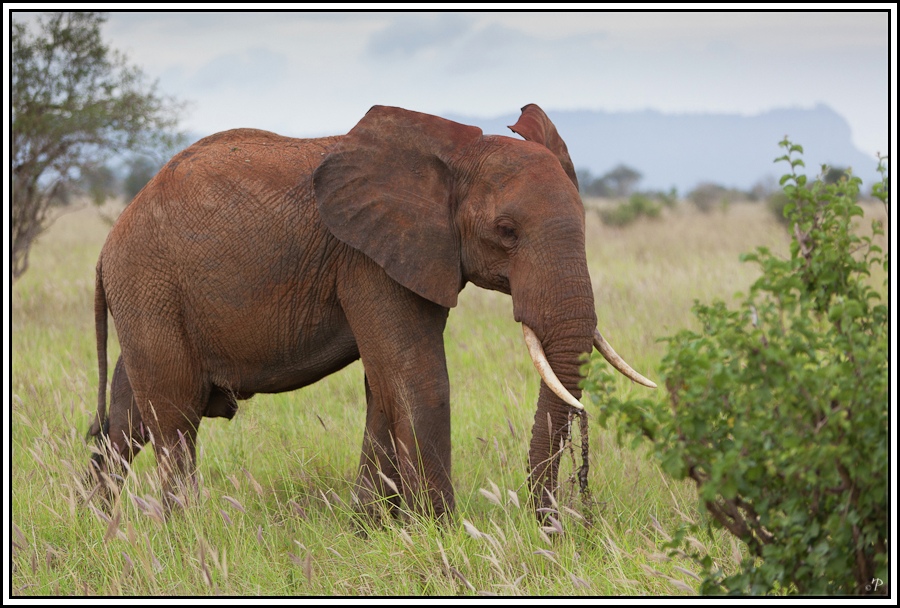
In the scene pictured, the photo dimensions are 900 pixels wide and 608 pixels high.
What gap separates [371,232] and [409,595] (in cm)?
162

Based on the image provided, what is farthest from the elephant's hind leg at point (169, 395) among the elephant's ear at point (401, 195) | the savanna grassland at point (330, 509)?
the elephant's ear at point (401, 195)

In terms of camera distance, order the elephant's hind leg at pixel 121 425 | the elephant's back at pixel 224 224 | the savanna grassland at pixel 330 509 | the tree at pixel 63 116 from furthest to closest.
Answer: the tree at pixel 63 116 < the elephant's hind leg at pixel 121 425 < the elephant's back at pixel 224 224 < the savanna grassland at pixel 330 509

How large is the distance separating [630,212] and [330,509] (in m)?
21.7

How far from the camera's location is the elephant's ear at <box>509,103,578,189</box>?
4.91 metres

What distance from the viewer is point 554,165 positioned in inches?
182

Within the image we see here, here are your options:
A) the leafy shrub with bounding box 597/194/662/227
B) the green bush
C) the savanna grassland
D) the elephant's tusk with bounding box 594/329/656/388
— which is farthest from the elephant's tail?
the leafy shrub with bounding box 597/194/662/227

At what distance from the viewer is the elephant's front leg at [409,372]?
186 inches

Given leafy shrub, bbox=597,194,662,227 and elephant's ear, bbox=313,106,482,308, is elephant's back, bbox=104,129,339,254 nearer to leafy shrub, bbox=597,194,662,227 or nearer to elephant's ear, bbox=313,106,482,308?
elephant's ear, bbox=313,106,482,308

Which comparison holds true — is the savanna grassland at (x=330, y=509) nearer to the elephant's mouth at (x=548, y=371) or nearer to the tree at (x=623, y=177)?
the elephant's mouth at (x=548, y=371)

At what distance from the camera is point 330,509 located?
4852mm

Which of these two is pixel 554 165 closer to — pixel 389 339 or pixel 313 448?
pixel 389 339

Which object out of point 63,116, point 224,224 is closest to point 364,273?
point 224,224

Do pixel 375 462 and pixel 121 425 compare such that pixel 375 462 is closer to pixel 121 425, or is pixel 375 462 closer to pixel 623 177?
pixel 121 425

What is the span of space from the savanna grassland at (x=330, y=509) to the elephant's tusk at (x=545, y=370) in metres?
0.44
